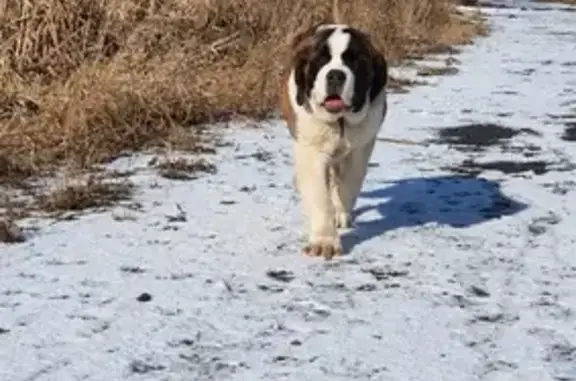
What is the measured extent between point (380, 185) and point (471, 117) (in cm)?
290

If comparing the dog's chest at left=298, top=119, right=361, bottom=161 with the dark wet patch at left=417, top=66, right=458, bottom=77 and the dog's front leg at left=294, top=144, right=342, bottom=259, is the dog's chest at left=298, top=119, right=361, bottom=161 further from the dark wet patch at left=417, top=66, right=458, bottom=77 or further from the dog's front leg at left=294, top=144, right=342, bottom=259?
the dark wet patch at left=417, top=66, right=458, bottom=77

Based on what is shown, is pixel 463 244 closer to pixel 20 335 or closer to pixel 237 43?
pixel 20 335

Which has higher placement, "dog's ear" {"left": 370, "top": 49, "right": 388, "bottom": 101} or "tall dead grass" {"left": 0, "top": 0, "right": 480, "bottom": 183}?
"dog's ear" {"left": 370, "top": 49, "right": 388, "bottom": 101}

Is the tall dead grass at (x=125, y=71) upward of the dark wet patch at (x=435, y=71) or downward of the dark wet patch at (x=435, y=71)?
upward

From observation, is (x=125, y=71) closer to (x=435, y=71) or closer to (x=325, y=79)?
(x=325, y=79)

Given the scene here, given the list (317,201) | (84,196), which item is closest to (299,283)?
(317,201)

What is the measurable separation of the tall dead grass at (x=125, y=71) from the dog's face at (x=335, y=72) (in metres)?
2.14

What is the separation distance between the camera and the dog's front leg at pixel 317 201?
16.0 feet

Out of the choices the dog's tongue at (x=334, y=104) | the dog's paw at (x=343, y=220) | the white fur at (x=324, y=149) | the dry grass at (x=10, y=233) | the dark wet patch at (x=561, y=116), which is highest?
the dog's tongue at (x=334, y=104)

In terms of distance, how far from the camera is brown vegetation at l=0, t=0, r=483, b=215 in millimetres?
7242

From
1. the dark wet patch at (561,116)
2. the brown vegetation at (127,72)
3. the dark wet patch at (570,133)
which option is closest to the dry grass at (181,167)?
the brown vegetation at (127,72)

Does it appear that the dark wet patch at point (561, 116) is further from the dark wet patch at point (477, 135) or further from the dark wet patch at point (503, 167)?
→ the dark wet patch at point (503, 167)

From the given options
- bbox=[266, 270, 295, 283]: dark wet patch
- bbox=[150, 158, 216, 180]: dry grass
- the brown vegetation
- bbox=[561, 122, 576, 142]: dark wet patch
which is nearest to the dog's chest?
bbox=[266, 270, 295, 283]: dark wet patch

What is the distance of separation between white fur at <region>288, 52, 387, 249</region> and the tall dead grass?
1997 mm
